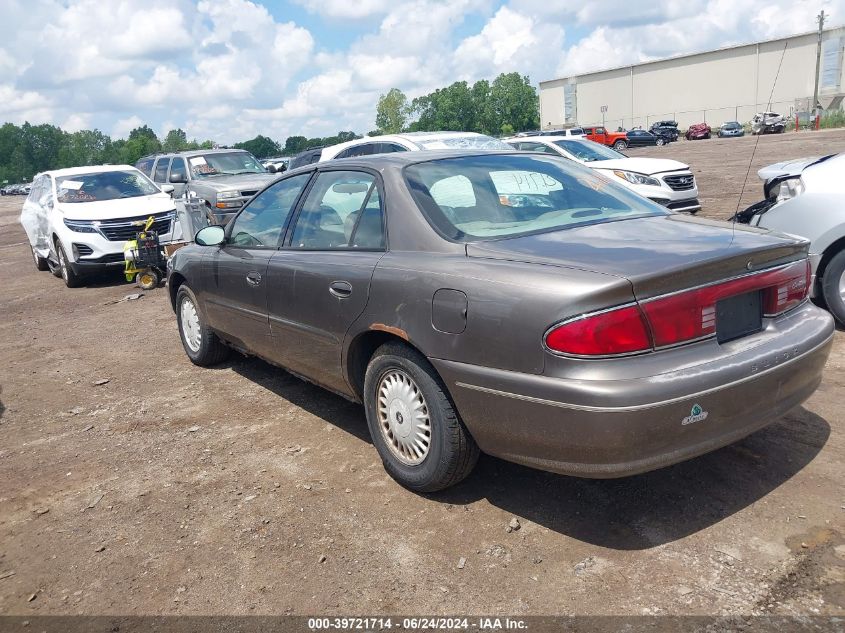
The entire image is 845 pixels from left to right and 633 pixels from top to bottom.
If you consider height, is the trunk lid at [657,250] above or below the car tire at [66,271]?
above

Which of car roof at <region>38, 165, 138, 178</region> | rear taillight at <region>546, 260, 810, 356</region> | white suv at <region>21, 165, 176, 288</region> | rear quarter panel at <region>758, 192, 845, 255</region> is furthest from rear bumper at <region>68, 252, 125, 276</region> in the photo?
rear taillight at <region>546, 260, 810, 356</region>

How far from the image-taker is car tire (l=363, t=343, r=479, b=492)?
3.31 meters

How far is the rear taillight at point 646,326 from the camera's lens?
2.74m

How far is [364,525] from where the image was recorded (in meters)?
3.43

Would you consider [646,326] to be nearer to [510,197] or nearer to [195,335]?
[510,197]

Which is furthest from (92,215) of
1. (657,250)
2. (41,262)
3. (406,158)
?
(657,250)

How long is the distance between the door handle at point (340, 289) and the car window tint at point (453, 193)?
0.64 metres

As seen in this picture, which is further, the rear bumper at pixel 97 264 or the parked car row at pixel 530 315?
the rear bumper at pixel 97 264

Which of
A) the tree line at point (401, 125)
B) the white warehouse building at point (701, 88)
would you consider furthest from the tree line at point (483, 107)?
the white warehouse building at point (701, 88)

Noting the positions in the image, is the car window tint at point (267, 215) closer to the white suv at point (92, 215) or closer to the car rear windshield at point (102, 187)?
the white suv at point (92, 215)

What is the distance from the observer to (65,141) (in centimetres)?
15412

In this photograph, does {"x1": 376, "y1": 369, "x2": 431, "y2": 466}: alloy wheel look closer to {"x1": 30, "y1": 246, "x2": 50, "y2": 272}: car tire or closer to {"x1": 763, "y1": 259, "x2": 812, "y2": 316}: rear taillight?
{"x1": 763, "y1": 259, "x2": 812, "y2": 316}: rear taillight

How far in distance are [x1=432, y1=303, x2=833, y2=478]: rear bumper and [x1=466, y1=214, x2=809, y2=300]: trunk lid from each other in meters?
0.35

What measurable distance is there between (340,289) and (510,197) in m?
1.02
